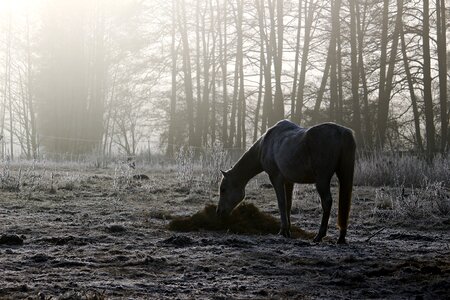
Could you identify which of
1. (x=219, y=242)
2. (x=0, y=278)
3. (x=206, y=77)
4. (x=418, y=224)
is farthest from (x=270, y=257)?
(x=206, y=77)

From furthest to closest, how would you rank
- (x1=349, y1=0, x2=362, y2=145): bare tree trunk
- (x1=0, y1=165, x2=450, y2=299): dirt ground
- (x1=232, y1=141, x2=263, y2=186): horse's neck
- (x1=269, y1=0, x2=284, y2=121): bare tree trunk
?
(x1=269, y1=0, x2=284, y2=121): bare tree trunk → (x1=349, y1=0, x2=362, y2=145): bare tree trunk → (x1=232, y1=141, x2=263, y2=186): horse's neck → (x1=0, y1=165, x2=450, y2=299): dirt ground

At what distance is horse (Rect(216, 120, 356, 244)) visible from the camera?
7.48m

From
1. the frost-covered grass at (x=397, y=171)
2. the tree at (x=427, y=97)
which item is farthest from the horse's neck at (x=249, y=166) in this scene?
the tree at (x=427, y=97)

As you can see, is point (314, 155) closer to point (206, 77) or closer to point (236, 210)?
point (236, 210)

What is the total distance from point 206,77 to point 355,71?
1277 centimetres

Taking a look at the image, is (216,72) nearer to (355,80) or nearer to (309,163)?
(355,80)

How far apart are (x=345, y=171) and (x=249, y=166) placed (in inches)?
84.6

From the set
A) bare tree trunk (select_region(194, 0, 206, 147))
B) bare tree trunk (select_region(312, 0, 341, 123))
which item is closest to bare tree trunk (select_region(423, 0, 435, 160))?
bare tree trunk (select_region(312, 0, 341, 123))

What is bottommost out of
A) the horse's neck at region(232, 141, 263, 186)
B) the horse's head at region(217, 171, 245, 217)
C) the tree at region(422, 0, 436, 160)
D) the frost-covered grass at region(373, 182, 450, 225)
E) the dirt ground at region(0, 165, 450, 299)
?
the dirt ground at region(0, 165, 450, 299)

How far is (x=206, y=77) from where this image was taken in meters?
35.8

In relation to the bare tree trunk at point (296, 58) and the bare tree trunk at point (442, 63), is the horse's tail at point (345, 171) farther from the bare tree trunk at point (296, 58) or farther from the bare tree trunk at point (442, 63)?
the bare tree trunk at point (296, 58)

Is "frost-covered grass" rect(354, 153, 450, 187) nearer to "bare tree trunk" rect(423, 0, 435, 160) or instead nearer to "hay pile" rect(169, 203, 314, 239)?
"bare tree trunk" rect(423, 0, 435, 160)

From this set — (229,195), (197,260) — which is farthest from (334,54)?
(197,260)

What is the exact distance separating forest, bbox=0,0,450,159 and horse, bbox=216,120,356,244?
11.1 meters
